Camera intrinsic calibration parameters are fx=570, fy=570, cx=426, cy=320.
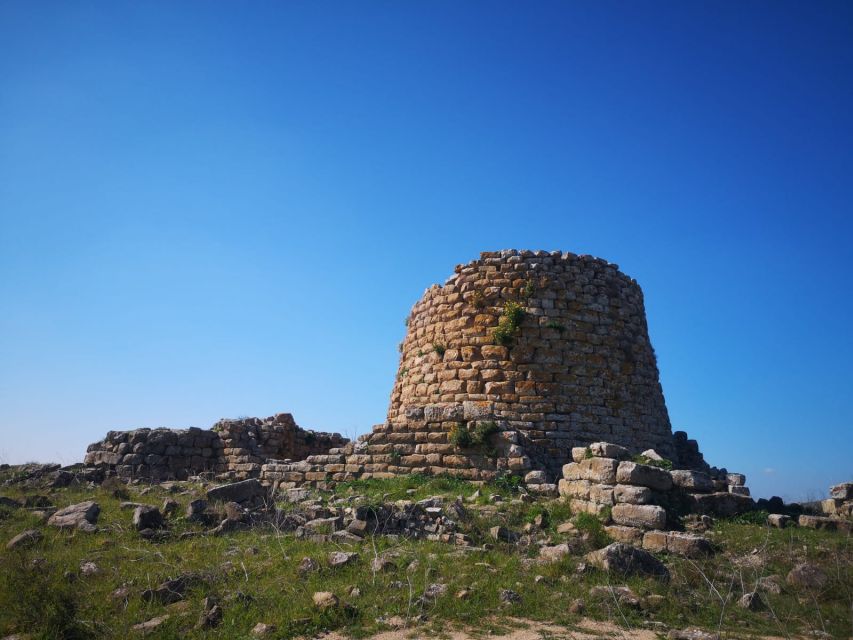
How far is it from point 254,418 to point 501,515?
35.4 ft

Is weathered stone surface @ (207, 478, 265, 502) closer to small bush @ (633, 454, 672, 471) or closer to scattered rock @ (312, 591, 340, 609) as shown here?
scattered rock @ (312, 591, 340, 609)

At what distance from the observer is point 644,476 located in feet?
24.6

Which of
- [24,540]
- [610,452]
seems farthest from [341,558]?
[610,452]

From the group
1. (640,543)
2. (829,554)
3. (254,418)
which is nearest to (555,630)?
→ (640,543)

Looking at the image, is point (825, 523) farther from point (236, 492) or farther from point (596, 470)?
point (236, 492)

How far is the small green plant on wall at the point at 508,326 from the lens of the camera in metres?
11.8

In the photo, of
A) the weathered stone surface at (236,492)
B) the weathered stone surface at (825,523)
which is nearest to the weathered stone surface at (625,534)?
the weathered stone surface at (825,523)

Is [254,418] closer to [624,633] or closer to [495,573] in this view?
[495,573]

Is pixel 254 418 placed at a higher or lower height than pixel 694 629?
higher

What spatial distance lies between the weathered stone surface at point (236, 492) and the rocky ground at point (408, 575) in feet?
1.47

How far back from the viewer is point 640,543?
6855mm

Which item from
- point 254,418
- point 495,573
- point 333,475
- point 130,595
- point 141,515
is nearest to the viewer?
point 130,595

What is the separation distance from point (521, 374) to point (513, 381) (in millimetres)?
222

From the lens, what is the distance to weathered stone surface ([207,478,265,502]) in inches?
350
